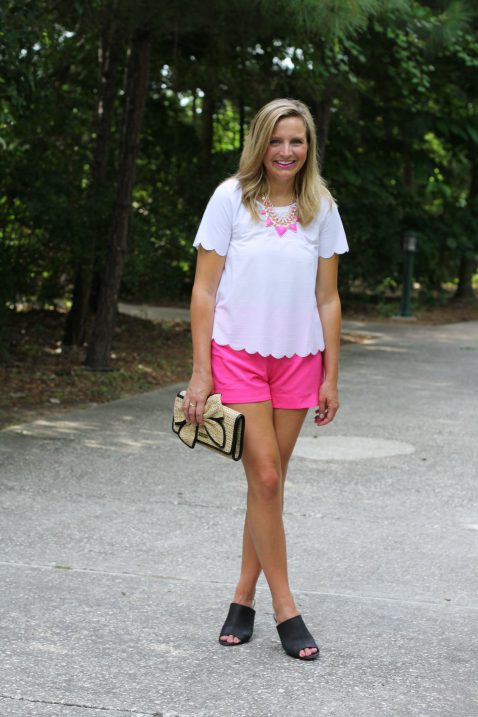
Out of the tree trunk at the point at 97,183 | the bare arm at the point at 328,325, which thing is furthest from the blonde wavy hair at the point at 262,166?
the tree trunk at the point at 97,183

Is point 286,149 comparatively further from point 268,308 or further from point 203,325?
point 203,325

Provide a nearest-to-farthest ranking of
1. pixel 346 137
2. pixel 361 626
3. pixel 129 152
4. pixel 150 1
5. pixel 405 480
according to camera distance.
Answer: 1. pixel 361 626
2. pixel 405 480
3. pixel 150 1
4. pixel 129 152
5. pixel 346 137

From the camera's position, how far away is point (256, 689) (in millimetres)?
3746

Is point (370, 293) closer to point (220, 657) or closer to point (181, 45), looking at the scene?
point (181, 45)

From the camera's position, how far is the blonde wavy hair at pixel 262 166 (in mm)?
A: 4023

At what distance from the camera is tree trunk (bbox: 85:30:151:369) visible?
36.2 ft

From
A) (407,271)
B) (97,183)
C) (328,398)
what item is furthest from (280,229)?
(407,271)

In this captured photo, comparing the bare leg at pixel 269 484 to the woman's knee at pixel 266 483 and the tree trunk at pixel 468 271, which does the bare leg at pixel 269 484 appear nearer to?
the woman's knee at pixel 266 483

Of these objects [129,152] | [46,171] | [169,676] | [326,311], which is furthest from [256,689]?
[46,171]

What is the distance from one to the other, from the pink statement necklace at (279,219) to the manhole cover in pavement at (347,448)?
12.3 ft

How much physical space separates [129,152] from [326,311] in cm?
725

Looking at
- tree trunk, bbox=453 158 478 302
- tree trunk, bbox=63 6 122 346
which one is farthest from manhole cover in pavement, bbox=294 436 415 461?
tree trunk, bbox=453 158 478 302

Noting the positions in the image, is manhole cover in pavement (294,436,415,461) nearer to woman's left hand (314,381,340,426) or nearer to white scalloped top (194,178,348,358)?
woman's left hand (314,381,340,426)

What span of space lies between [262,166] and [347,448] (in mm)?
4185
